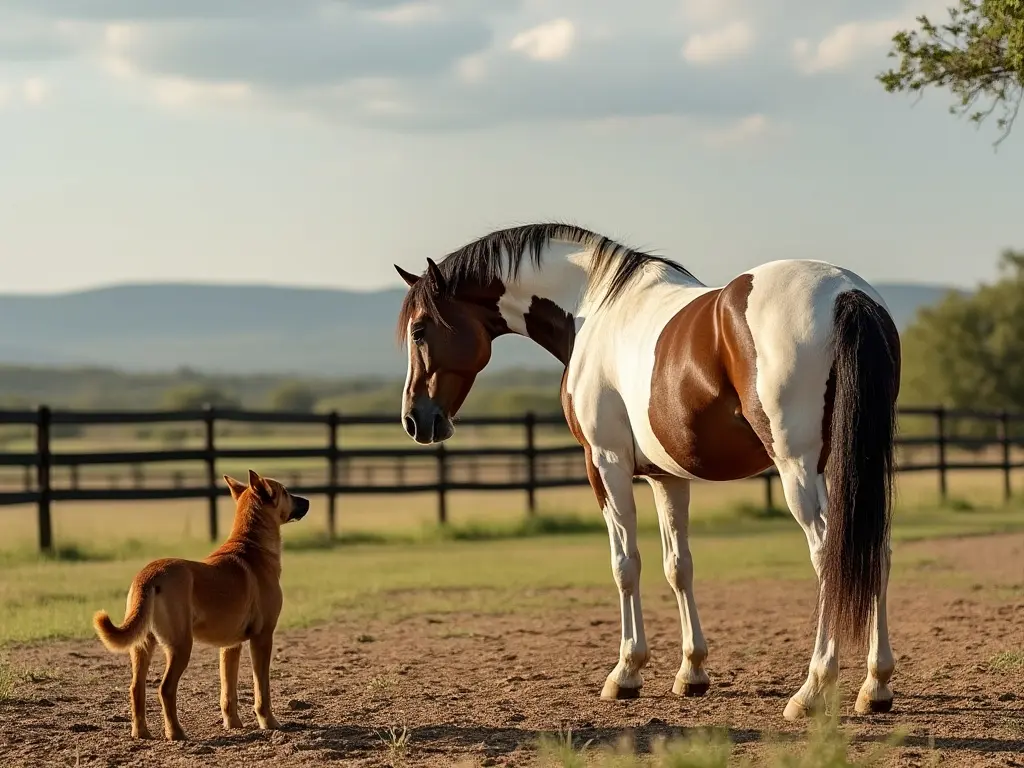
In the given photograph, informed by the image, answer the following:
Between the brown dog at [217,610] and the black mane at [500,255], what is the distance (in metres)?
1.31

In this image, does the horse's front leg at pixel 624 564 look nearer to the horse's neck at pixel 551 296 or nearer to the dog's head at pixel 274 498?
the horse's neck at pixel 551 296

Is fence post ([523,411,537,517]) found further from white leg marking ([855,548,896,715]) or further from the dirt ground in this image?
white leg marking ([855,548,896,715])

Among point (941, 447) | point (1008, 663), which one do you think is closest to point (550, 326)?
point (1008, 663)

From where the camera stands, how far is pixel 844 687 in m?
6.46

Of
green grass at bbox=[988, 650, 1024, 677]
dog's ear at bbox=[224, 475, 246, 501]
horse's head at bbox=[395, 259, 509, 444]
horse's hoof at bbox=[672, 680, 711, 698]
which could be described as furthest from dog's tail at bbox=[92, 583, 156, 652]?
green grass at bbox=[988, 650, 1024, 677]

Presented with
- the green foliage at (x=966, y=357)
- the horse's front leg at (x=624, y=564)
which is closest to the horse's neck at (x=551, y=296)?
the horse's front leg at (x=624, y=564)

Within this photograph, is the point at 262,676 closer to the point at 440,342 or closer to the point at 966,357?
the point at 440,342

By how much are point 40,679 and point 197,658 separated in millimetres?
1063

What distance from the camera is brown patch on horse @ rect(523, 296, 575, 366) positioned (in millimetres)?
6766

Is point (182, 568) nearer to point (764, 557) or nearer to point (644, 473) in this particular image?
point (644, 473)

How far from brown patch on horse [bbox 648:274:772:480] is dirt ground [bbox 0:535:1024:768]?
3.82 feet

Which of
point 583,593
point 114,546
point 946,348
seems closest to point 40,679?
point 583,593

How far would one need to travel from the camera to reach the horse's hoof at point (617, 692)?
20.6 ft

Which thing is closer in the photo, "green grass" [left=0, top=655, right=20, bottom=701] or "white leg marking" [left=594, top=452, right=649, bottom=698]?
"white leg marking" [left=594, top=452, right=649, bottom=698]
